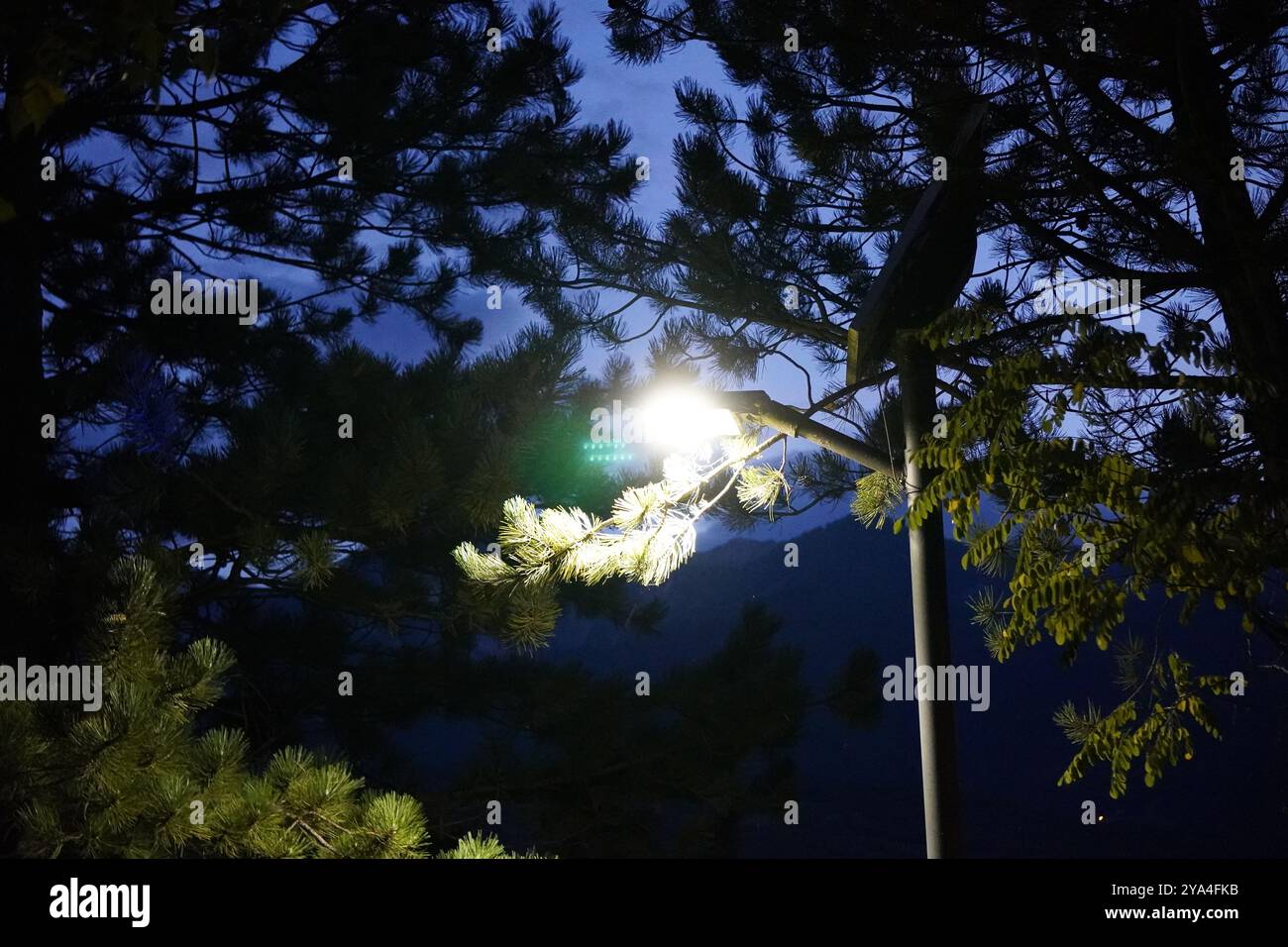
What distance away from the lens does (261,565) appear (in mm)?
3082

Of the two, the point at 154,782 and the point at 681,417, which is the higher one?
the point at 681,417

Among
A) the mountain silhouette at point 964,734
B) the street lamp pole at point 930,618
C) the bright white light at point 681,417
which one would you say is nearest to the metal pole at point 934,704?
the street lamp pole at point 930,618

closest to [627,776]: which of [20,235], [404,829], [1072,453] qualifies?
[404,829]

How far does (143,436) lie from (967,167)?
113 inches

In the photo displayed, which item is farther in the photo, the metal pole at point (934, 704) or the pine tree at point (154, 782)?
the pine tree at point (154, 782)

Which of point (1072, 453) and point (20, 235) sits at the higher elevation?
point (20, 235)

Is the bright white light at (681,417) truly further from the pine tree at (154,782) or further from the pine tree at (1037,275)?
the pine tree at (154,782)

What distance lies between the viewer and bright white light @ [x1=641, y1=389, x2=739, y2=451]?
2.22 meters

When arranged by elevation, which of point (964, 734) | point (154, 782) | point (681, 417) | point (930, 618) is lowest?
point (964, 734)

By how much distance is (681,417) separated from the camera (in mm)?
2236

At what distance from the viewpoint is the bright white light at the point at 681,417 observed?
222cm

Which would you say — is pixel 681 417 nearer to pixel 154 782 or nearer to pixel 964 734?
pixel 154 782

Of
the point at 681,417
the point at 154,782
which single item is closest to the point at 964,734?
the point at 681,417
